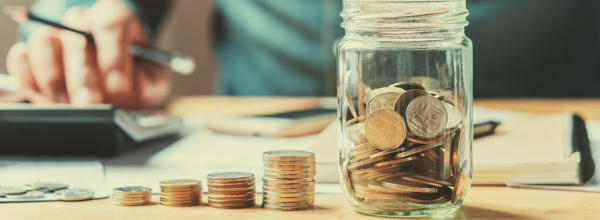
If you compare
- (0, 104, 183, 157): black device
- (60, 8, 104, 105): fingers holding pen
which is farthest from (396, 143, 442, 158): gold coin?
(60, 8, 104, 105): fingers holding pen

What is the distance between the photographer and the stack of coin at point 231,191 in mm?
611

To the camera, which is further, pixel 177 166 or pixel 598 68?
pixel 598 68

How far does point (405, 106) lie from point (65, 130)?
524mm

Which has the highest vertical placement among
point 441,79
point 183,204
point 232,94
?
point 441,79

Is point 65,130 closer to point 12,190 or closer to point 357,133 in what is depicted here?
point 12,190

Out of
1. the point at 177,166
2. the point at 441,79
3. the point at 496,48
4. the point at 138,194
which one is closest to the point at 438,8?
the point at 441,79

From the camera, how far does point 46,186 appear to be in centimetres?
69

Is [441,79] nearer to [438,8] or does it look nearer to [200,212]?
[438,8]

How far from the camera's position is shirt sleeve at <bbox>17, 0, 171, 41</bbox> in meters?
1.12

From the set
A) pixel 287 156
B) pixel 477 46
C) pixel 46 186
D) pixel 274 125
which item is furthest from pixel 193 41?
pixel 287 156

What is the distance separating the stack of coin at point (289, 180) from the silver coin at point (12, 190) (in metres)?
0.23

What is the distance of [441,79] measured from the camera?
58cm

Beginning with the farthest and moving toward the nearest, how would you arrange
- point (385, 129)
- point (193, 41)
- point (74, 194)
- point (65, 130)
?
point (193, 41) < point (65, 130) < point (74, 194) < point (385, 129)

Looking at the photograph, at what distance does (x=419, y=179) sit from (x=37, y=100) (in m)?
0.75
